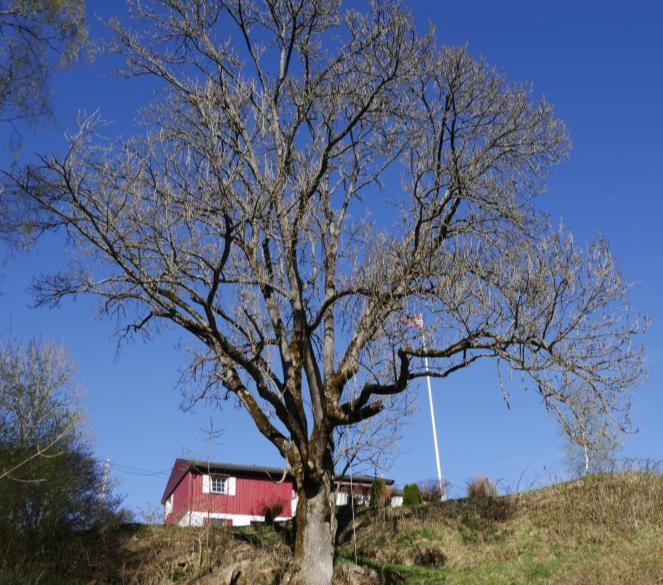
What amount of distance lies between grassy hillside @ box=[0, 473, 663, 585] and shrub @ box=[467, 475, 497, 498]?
142 centimetres

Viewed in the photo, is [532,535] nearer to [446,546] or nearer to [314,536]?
[446,546]

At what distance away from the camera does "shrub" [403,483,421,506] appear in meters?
23.0

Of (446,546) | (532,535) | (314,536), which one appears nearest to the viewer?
(314,536)

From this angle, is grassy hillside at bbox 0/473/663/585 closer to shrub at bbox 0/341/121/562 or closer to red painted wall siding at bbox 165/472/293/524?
shrub at bbox 0/341/121/562

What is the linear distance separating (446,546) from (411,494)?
27.1ft

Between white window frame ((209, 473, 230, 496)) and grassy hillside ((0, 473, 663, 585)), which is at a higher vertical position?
white window frame ((209, 473, 230, 496))

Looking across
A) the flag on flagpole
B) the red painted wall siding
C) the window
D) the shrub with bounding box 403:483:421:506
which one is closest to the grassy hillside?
the flag on flagpole

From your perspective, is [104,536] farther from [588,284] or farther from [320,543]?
[588,284]

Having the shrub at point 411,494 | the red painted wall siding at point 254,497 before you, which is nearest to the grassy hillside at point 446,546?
the shrub at point 411,494

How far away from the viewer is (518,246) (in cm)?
1346

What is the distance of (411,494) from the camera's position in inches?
913

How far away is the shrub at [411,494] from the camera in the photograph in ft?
75.5

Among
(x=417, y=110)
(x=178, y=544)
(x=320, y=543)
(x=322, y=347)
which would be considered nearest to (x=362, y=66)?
(x=417, y=110)

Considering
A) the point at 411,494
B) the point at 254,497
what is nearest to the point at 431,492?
the point at 411,494
